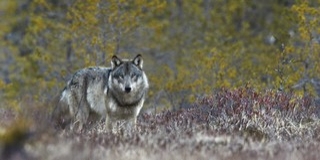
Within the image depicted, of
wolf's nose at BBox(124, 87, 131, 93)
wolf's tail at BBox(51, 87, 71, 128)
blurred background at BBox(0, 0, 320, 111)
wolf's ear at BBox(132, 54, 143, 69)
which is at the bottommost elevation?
blurred background at BBox(0, 0, 320, 111)

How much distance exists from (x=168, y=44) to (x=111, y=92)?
1771cm

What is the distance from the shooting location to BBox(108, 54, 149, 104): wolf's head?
1398 cm

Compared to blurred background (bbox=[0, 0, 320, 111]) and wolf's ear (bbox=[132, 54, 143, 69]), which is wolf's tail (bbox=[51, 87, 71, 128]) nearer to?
wolf's ear (bbox=[132, 54, 143, 69])

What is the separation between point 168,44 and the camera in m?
31.8

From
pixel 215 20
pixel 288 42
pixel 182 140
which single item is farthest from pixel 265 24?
pixel 182 140

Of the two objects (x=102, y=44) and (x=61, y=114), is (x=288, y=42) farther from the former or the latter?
(x=61, y=114)

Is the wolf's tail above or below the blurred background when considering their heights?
above

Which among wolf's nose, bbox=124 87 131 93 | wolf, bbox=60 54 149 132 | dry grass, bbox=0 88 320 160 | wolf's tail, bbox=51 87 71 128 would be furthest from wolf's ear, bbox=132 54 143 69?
wolf's tail, bbox=51 87 71 128

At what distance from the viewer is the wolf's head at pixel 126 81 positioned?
45.9 ft

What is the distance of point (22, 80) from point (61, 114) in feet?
48.6

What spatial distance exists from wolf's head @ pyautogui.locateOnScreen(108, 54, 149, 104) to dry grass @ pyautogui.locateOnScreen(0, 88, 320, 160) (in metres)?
0.45

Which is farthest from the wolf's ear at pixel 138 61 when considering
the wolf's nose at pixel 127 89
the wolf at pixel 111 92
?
the wolf's nose at pixel 127 89

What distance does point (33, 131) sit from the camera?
945cm

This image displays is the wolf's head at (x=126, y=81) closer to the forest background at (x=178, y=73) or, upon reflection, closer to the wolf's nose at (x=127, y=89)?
the wolf's nose at (x=127, y=89)
